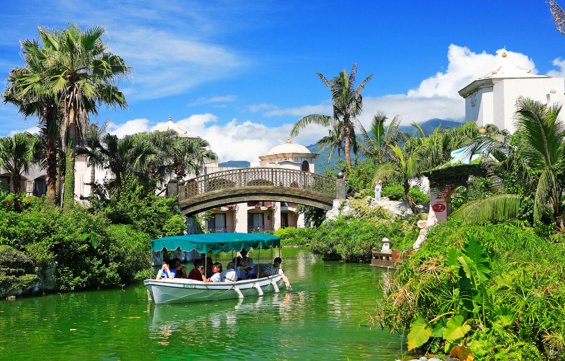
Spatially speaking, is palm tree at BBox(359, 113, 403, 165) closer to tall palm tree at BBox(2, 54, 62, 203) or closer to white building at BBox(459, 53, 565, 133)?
white building at BBox(459, 53, 565, 133)

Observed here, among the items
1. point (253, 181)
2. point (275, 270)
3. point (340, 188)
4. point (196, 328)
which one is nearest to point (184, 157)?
point (253, 181)

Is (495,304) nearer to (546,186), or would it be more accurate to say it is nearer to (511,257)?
(511,257)

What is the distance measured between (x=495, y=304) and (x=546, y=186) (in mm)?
6262

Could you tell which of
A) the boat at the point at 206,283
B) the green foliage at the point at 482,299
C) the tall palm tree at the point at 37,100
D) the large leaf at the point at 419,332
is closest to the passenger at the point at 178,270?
the boat at the point at 206,283

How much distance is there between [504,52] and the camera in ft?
Answer: 136

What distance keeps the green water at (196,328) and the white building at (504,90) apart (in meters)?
24.3

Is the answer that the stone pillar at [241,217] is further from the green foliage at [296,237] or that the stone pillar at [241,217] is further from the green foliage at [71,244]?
the green foliage at [71,244]

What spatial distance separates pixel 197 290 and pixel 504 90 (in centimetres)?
3003

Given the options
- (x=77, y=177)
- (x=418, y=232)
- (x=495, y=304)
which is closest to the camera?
(x=495, y=304)

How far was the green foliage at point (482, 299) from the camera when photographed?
759 cm

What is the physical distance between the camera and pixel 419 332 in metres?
8.70

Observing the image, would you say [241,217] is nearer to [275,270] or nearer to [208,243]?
[275,270]

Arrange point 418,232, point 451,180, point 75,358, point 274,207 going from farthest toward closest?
1. point 274,207
2. point 418,232
3. point 451,180
4. point 75,358

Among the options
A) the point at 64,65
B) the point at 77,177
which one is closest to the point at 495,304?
the point at 64,65
